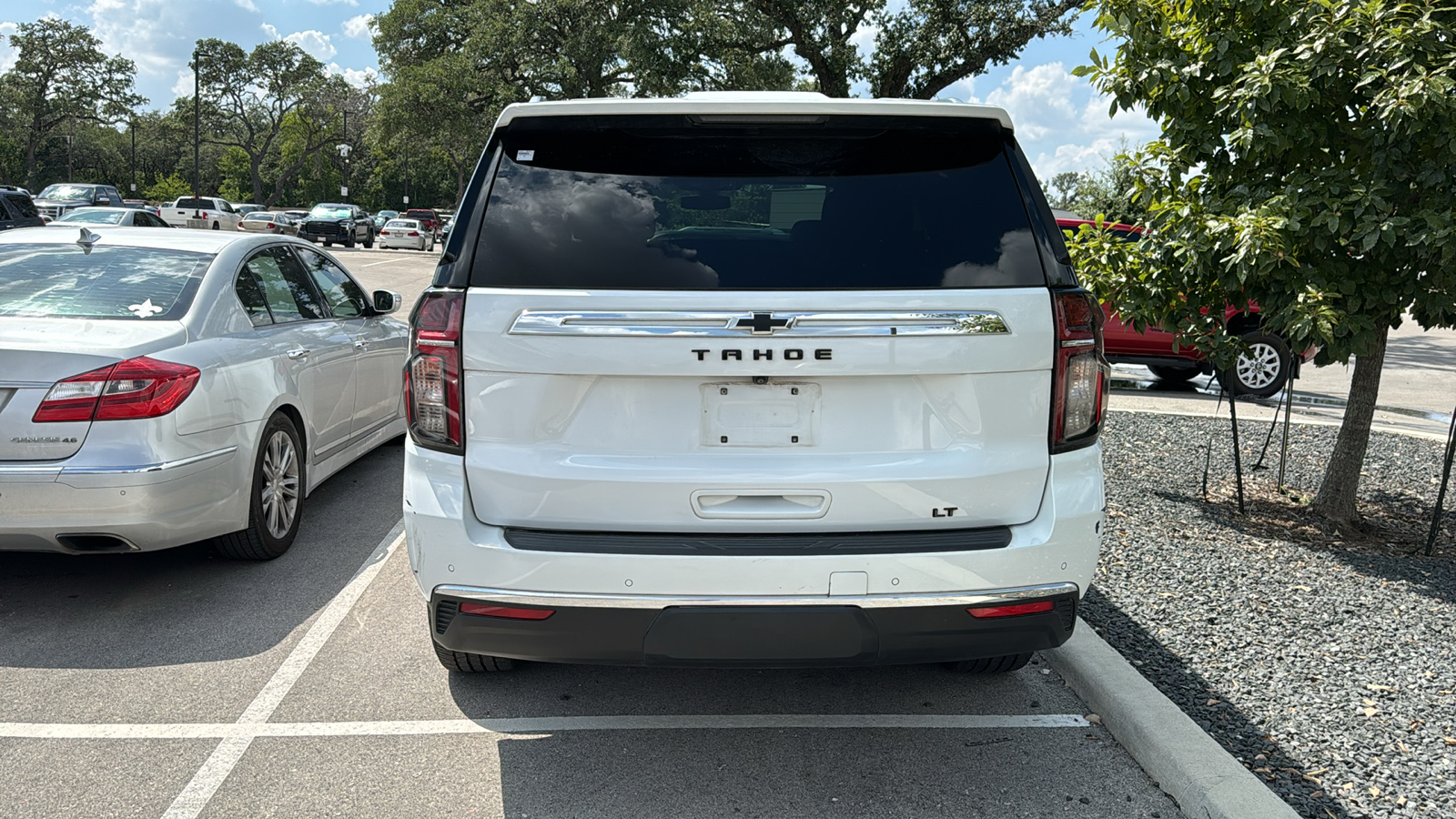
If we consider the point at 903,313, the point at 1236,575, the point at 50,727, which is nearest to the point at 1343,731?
the point at 1236,575

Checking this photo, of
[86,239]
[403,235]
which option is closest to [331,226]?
[403,235]

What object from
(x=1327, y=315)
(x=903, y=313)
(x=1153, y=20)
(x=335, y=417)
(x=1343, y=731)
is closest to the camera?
(x=903, y=313)

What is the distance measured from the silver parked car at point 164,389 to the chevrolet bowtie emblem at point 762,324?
2910 mm

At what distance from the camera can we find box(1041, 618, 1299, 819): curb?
297cm

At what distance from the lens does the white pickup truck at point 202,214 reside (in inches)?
1698

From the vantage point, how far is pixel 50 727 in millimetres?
3561

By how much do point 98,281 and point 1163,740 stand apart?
498cm

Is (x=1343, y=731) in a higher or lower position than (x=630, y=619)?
lower

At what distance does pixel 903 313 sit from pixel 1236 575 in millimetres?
3166

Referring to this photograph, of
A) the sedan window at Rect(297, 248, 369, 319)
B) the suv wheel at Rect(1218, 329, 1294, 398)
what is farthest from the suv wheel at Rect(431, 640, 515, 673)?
the suv wheel at Rect(1218, 329, 1294, 398)

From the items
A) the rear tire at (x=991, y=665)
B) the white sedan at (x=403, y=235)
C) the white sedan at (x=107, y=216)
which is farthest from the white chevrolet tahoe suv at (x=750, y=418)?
the white sedan at (x=403, y=235)

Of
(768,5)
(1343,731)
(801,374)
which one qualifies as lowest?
(1343,731)

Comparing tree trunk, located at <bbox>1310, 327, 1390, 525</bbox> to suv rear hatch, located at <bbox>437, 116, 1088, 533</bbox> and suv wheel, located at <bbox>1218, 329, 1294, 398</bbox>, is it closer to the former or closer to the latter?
suv rear hatch, located at <bbox>437, 116, 1088, 533</bbox>

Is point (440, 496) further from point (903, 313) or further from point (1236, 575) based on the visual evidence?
point (1236, 575)
